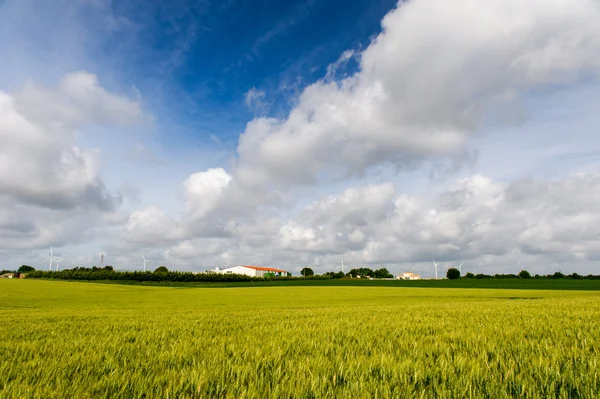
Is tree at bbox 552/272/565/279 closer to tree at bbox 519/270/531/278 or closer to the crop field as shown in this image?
tree at bbox 519/270/531/278

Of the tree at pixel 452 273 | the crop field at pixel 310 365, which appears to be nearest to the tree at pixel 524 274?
the tree at pixel 452 273

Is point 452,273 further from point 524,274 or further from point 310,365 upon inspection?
point 310,365

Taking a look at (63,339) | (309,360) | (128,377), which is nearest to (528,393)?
(309,360)

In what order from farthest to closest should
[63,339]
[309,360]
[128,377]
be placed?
[63,339], [309,360], [128,377]

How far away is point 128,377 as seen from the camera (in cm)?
341

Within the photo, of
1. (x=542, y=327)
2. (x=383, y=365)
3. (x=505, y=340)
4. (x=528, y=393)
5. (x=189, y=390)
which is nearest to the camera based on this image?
(x=528, y=393)

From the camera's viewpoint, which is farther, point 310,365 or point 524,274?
point 524,274

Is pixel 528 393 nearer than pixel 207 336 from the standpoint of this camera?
Yes

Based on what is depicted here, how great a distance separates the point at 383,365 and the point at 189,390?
1.99 metres

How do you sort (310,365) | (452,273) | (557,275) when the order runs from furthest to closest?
(452,273) < (557,275) < (310,365)

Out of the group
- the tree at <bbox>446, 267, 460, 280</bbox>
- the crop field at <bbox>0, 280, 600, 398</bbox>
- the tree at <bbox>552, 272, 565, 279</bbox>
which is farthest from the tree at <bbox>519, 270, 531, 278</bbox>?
the crop field at <bbox>0, 280, 600, 398</bbox>

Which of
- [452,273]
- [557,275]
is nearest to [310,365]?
[557,275]

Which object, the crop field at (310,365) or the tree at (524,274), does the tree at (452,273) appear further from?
the crop field at (310,365)

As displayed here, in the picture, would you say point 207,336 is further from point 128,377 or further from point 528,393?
point 528,393
